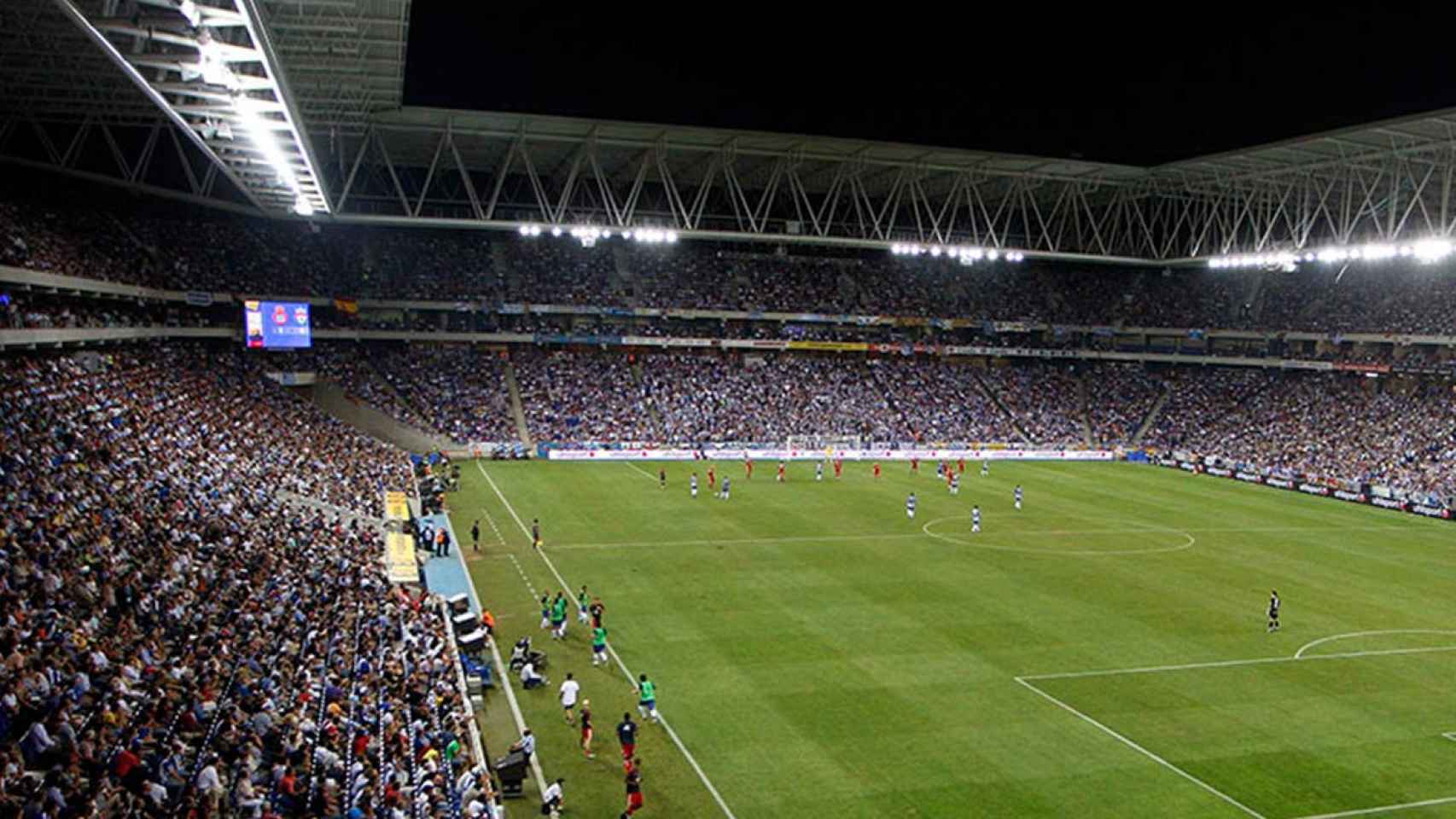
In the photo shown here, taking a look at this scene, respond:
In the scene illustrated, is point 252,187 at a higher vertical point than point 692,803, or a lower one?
higher

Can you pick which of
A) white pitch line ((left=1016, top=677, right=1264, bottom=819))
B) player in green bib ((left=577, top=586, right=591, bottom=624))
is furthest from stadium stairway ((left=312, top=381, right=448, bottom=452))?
white pitch line ((left=1016, top=677, right=1264, bottom=819))

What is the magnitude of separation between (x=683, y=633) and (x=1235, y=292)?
213 feet

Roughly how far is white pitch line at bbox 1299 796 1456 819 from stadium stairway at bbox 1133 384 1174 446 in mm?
54158

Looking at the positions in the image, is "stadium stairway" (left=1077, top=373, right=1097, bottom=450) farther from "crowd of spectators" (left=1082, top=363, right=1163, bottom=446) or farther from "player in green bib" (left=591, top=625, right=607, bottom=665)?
"player in green bib" (left=591, top=625, right=607, bottom=665)

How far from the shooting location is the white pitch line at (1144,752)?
1770 centimetres

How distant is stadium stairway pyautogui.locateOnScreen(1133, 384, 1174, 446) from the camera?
7091cm

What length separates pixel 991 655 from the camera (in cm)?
2511

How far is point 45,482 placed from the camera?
69.9 ft

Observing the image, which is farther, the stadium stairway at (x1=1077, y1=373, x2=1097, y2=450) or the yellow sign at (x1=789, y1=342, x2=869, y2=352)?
the yellow sign at (x1=789, y1=342, x2=869, y2=352)

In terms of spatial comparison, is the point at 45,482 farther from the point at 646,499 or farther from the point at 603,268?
the point at 603,268

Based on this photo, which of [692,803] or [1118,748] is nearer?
[692,803]

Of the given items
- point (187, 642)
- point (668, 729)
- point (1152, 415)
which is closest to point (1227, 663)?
point (668, 729)

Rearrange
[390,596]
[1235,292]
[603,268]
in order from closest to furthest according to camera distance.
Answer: [390,596] → [603,268] → [1235,292]

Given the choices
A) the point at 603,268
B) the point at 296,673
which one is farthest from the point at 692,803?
the point at 603,268
